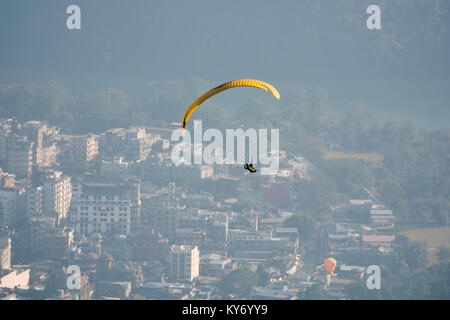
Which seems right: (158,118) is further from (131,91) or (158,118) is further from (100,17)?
(100,17)

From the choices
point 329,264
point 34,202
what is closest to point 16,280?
point 34,202

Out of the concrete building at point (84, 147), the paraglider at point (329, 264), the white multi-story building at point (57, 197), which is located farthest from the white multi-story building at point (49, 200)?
the paraglider at point (329, 264)

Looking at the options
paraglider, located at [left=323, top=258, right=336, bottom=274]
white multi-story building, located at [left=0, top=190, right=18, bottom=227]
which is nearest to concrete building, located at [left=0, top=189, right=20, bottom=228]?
white multi-story building, located at [left=0, top=190, right=18, bottom=227]

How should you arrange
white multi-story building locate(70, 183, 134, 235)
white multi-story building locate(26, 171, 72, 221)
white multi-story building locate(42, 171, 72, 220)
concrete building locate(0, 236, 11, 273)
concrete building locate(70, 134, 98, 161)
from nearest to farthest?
concrete building locate(0, 236, 11, 273)
white multi-story building locate(70, 183, 134, 235)
white multi-story building locate(26, 171, 72, 221)
white multi-story building locate(42, 171, 72, 220)
concrete building locate(70, 134, 98, 161)

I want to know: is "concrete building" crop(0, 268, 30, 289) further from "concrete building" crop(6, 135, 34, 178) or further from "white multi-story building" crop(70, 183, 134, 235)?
"concrete building" crop(6, 135, 34, 178)

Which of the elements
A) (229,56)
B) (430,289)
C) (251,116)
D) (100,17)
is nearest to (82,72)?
(100,17)

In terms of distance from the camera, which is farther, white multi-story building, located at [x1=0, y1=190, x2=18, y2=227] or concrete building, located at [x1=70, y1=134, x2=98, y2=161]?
concrete building, located at [x1=70, y1=134, x2=98, y2=161]
